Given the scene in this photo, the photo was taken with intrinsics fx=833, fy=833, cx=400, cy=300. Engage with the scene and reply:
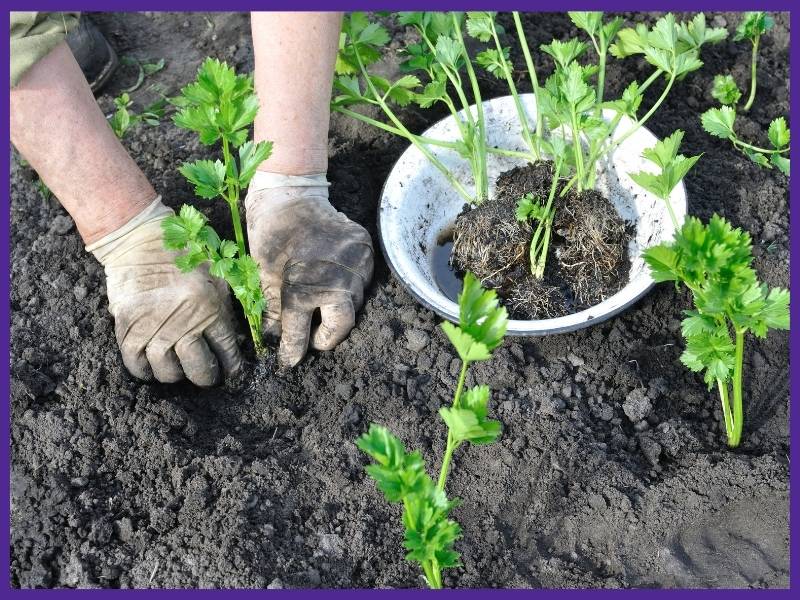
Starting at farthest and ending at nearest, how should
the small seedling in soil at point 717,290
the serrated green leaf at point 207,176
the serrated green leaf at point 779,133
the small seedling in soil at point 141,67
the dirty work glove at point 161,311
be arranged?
1. the small seedling in soil at point 141,67
2. the serrated green leaf at point 779,133
3. the dirty work glove at point 161,311
4. the serrated green leaf at point 207,176
5. the small seedling in soil at point 717,290

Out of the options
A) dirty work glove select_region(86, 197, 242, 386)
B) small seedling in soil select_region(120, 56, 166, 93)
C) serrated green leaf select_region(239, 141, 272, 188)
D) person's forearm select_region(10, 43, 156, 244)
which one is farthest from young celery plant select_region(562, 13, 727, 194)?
small seedling in soil select_region(120, 56, 166, 93)

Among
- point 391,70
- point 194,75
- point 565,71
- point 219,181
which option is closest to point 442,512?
point 219,181

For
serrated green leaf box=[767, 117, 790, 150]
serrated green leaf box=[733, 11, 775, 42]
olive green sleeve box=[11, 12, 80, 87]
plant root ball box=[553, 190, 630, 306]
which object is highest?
olive green sleeve box=[11, 12, 80, 87]

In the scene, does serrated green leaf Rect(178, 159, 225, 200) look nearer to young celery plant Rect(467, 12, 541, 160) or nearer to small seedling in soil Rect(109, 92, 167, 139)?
small seedling in soil Rect(109, 92, 167, 139)

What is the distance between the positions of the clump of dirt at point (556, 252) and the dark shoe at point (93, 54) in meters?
1.50

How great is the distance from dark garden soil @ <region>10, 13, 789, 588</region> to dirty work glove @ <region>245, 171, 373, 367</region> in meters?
0.08

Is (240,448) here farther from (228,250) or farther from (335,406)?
(228,250)

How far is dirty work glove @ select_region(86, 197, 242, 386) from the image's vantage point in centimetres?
222

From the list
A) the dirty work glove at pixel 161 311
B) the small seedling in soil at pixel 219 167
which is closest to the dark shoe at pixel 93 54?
the dirty work glove at pixel 161 311

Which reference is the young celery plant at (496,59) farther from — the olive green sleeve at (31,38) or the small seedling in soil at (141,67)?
the small seedling in soil at (141,67)

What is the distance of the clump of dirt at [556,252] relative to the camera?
7.70 feet

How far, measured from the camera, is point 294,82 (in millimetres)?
2289

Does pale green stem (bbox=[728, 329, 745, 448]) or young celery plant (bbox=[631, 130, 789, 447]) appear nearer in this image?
young celery plant (bbox=[631, 130, 789, 447])

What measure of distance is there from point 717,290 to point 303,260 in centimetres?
110
